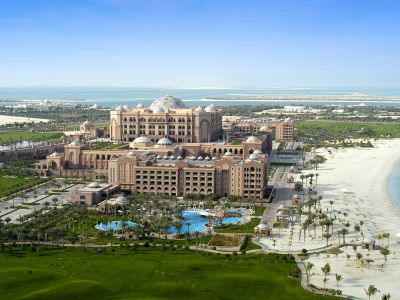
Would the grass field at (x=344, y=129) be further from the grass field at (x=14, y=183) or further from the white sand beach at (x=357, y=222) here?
the grass field at (x=14, y=183)

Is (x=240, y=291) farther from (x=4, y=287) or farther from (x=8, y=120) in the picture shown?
(x=8, y=120)

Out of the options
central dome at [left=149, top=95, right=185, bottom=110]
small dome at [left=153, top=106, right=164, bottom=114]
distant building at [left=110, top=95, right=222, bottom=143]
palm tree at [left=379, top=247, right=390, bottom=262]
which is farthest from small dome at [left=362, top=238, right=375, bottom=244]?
central dome at [left=149, top=95, right=185, bottom=110]

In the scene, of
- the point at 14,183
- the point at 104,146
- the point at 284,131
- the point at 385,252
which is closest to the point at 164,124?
the point at 104,146

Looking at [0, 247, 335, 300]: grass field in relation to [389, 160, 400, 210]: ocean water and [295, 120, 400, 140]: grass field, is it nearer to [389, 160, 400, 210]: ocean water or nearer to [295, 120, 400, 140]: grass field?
[389, 160, 400, 210]: ocean water

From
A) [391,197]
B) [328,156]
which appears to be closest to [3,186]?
[391,197]

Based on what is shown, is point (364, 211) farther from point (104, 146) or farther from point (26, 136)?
point (26, 136)

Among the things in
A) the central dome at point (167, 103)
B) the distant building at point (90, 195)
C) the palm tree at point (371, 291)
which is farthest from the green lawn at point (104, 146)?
the palm tree at point (371, 291)
